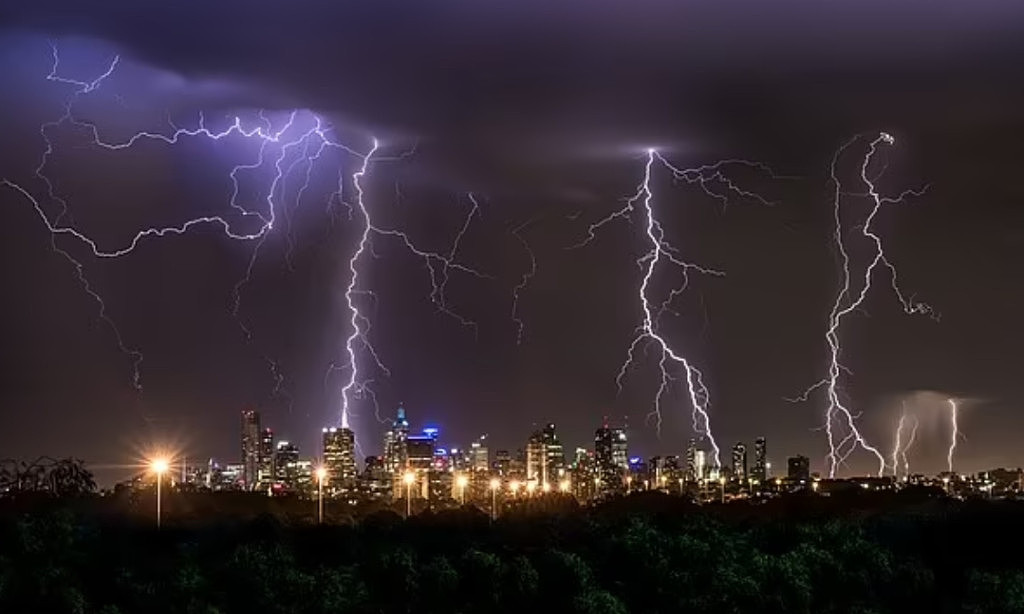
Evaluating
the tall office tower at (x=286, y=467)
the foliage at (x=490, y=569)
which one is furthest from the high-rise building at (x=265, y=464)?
the foliage at (x=490, y=569)

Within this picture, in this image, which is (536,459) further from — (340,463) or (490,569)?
(490,569)

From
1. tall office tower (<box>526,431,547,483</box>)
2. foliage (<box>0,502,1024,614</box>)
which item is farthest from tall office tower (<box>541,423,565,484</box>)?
foliage (<box>0,502,1024,614</box>)

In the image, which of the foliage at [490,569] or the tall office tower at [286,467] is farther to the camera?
the tall office tower at [286,467]

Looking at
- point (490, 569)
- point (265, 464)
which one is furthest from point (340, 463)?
point (490, 569)

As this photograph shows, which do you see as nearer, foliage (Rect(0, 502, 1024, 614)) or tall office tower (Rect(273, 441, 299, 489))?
foliage (Rect(0, 502, 1024, 614))

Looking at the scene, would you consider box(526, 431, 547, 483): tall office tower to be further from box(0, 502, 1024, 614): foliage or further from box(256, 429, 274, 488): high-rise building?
box(0, 502, 1024, 614): foliage

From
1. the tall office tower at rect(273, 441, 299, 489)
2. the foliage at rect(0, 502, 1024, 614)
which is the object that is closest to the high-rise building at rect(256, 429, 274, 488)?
the tall office tower at rect(273, 441, 299, 489)

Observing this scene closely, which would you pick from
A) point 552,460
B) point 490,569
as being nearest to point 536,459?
point 552,460

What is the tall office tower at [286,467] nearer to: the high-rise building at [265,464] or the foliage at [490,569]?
the high-rise building at [265,464]

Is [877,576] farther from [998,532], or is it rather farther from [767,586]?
[998,532]

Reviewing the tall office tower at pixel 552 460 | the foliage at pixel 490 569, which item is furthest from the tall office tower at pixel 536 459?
the foliage at pixel 490 569

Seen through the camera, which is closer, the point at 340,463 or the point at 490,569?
the point at 490,569

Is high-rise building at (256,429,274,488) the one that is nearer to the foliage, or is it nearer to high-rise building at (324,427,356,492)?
high-rise building at (324,427,356,492)
